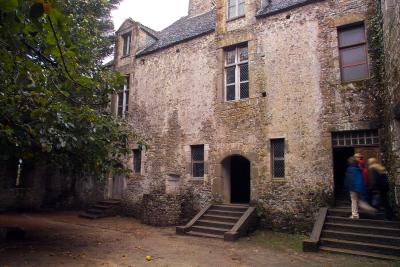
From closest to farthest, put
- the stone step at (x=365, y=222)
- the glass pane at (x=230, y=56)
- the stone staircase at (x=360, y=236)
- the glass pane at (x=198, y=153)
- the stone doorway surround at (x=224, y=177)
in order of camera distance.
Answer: the stone staircase at (x=360, y=236) → the stone step at (x=365, y=222) → the stone doorway surround at (x=224, y=177) → the glass pane at (x=230, y=56) → the glass pane at (x=198, y=153)

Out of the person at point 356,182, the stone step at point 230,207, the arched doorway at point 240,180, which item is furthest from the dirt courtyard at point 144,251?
the arched doorway at point 240,180

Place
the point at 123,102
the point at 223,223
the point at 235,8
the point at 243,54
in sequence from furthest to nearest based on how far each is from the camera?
the point at 123,102, the point at 235,8, the point at 243,54, the point at 223,223

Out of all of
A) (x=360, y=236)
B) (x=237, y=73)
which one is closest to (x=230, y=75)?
(x=237, y=73)

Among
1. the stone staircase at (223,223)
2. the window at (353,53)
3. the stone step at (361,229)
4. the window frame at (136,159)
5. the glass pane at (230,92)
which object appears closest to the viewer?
the stone step at (361,229)

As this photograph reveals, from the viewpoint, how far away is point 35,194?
55.5 feet

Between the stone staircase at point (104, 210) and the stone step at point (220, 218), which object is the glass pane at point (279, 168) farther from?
the stone staircase at point (104, 210)

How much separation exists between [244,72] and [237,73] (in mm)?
269

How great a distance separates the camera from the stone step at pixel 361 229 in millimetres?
7629

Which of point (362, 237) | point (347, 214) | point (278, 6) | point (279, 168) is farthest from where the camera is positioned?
point (278, 6)

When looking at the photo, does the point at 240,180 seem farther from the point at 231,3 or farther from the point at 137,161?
the point at 231,3

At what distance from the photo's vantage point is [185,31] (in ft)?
48.5

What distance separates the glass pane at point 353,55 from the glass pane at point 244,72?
3329mm

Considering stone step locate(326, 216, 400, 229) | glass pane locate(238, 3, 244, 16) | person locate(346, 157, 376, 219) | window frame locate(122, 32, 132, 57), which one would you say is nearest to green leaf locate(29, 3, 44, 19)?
person locate(346, 157, 376, 219)

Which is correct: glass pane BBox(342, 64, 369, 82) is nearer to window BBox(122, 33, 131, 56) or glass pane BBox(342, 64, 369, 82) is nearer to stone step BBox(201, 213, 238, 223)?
stone step BBox(201, 213, 238, 223)
